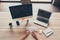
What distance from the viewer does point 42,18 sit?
2150 millimetres

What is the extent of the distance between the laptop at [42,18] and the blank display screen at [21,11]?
6.8 inches

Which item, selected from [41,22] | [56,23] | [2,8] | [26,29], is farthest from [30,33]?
[2,8]

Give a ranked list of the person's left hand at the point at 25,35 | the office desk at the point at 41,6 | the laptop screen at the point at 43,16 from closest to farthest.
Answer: the person's left hand at the point at 25,35, the laptop screen at the point at 43,16, the office desk at the point at 41,6

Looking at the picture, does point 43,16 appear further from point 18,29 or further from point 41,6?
point 41,6

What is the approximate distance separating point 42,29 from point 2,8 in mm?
1725

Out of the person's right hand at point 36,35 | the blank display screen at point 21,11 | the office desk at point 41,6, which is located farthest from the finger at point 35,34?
the office desk at point 41,6

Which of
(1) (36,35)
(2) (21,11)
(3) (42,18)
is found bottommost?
(1) (36,35)

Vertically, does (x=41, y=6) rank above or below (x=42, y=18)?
below

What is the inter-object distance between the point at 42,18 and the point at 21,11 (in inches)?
14.5

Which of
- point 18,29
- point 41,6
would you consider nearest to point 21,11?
point 18,29

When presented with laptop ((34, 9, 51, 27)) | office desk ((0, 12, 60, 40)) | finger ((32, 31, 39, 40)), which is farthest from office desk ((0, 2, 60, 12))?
finger ((32, 31, 39, 40))

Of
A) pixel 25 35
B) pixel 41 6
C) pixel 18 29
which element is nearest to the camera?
pixel 25 35

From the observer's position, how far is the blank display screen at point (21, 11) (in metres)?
2.03

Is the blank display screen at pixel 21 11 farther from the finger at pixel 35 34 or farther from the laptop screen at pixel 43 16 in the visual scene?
the finger at pixel 35 34
